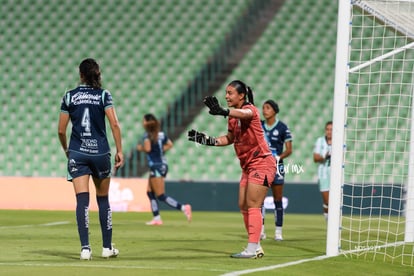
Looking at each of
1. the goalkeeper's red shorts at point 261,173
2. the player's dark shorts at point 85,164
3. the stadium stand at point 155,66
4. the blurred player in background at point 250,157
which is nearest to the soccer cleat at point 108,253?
the player's dark shorts at point 85,164

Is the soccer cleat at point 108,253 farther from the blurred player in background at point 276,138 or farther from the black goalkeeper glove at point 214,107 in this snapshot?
the blurred player in background at point 276,138

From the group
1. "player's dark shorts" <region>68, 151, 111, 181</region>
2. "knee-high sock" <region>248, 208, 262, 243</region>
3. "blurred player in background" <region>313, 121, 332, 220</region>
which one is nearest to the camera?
"player's dark shorts" <region>68, 151, 111, 181</region>

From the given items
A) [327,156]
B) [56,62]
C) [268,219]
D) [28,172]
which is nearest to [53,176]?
[28,172]

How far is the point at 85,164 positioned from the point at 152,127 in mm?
8595

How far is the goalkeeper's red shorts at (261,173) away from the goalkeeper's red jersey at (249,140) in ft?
0.17

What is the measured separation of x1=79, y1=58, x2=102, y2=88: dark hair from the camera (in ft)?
32.3

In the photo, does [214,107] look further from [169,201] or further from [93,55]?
[93,55]

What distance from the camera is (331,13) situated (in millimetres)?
28734

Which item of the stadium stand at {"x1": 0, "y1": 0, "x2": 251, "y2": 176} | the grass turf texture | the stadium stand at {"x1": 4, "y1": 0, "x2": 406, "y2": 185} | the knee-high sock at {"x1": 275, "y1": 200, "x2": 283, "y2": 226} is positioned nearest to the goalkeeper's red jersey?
the grass turf texture

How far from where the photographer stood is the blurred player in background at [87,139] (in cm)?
984

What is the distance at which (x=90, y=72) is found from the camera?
986 centimetres

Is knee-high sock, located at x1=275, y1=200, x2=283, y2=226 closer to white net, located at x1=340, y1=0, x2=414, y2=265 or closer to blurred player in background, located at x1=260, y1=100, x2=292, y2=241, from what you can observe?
blurred player in background, located at x1=260, y1=100, x2=292, y2=241

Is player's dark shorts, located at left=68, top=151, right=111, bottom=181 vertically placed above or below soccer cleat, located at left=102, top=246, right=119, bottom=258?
above

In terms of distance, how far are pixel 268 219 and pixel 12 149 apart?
835cm
